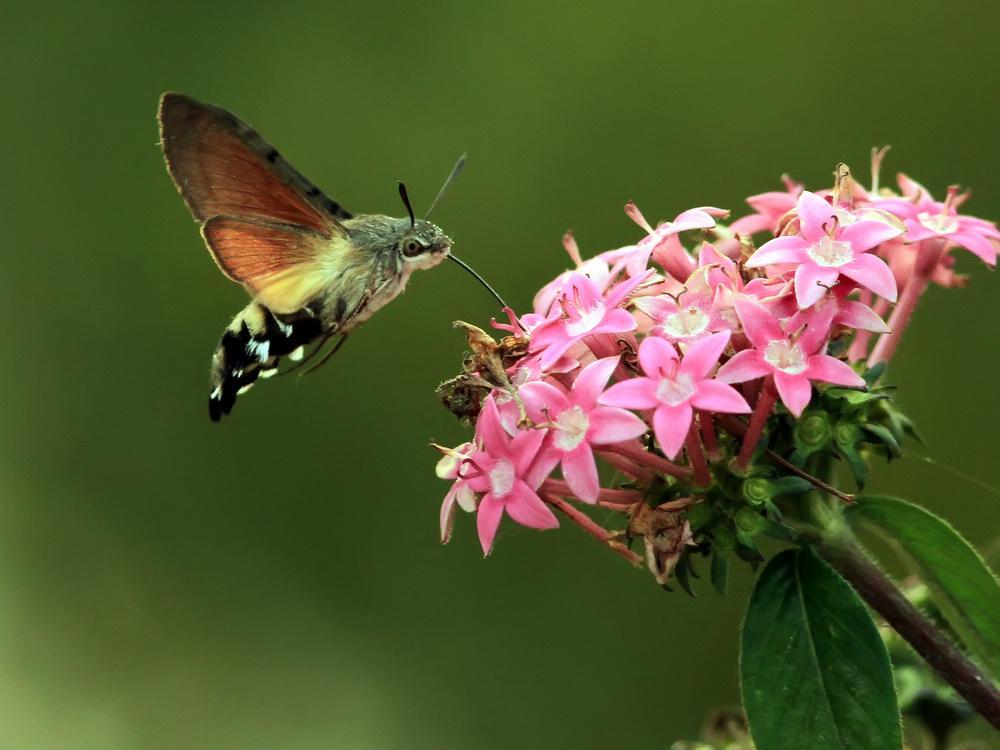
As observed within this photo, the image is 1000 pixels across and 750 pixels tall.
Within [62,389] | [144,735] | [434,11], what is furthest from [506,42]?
[144,735]

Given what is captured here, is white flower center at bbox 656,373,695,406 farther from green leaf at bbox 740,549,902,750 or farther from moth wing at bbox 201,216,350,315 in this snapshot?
moth wing at bbox 201,216,350,315

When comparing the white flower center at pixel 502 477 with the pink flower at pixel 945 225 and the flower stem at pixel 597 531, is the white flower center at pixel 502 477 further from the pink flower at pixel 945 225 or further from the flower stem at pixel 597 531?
the pink flower at pixel 945 225

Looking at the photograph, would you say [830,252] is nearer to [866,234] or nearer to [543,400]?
[866,234]

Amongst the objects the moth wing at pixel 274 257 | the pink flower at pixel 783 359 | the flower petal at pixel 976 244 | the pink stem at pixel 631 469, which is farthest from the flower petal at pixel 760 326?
the moth wing at pixel 274 257

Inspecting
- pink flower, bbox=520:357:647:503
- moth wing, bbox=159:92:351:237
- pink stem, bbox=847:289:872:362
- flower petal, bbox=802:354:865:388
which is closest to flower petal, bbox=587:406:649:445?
pink flower, bbox=520:357:647:503

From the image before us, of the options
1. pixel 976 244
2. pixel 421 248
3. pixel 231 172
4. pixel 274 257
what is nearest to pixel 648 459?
pixel 976 244

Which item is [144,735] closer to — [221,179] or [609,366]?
[221,179]
